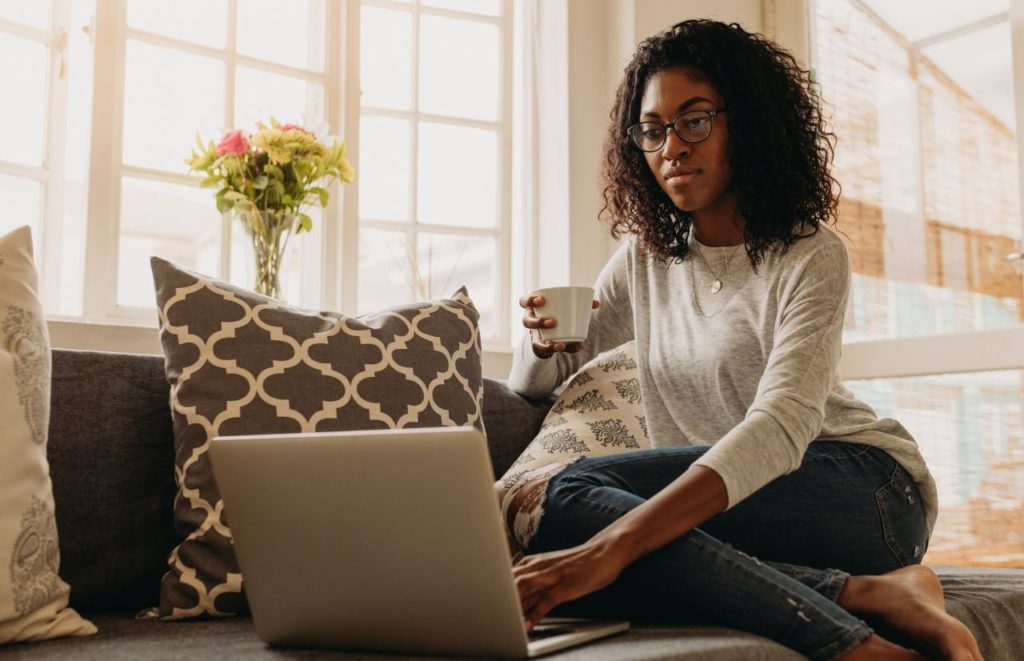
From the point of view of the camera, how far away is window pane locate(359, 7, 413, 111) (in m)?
2.97

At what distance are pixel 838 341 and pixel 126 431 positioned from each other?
104 cm

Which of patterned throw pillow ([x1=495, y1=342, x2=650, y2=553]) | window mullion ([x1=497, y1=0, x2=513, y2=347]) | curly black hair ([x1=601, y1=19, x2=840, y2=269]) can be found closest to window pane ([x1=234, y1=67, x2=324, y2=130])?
window mullion ([x1=497, y1=0, x2=513, y2=347])

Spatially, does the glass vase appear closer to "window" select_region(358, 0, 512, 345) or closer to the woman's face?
"window" select_region(358, 0, 512, 345)

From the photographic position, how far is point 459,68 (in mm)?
3115

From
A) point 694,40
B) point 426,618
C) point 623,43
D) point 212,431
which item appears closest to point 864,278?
point 623,43

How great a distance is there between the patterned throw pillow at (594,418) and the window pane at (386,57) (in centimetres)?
139

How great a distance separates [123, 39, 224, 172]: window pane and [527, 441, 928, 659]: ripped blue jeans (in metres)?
1.64

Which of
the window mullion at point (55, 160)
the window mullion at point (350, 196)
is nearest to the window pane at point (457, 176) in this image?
the window mullion at point (350, 196)

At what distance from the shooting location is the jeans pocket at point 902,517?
1431mm

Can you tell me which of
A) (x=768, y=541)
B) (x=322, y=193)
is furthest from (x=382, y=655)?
(x=322, y=193)

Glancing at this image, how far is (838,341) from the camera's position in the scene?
4.64ft

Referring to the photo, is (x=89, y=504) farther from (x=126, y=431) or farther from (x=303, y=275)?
(x=303, y=275)

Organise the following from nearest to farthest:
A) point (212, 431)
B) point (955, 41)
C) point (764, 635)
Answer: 1. point (764, 635)
2. point (212, 431)
3. point (955, 41)

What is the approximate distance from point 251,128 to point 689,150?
60.6 inches
